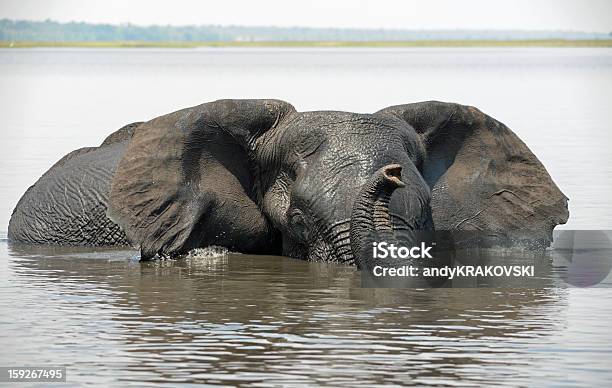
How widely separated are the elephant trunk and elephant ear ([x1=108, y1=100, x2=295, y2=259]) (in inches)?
98.8

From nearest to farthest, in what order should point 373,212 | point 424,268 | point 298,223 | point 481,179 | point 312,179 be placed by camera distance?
point 373,212 → point 424,268 → point 312,179 → point 298,223 → point 481,179

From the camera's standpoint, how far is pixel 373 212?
13859 mm

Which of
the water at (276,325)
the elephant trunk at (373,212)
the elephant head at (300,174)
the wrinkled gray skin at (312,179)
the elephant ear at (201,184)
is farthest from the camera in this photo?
the elephant ear at (201,184)

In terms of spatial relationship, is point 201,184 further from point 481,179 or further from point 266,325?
point 266,325

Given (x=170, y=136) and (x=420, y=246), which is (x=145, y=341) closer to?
(x=420, y=246)

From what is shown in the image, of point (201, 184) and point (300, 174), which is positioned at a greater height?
point (300, 174)

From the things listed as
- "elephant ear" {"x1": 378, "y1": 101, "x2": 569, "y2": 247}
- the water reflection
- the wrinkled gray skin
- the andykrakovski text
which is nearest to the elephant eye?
the wrinkled gray skin

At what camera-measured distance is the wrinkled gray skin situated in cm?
1509

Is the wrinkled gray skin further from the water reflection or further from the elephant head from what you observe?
the water reflection

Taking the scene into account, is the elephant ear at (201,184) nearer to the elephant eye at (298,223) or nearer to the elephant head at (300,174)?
the elephant head at (300,174)

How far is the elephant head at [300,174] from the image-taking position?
15.2 m

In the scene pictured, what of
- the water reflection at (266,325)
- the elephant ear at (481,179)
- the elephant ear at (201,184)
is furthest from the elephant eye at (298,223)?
the elephant ear at (481,179)

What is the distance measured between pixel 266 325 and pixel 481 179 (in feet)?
15.1

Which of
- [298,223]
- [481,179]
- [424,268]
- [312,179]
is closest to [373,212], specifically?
[424,268]
